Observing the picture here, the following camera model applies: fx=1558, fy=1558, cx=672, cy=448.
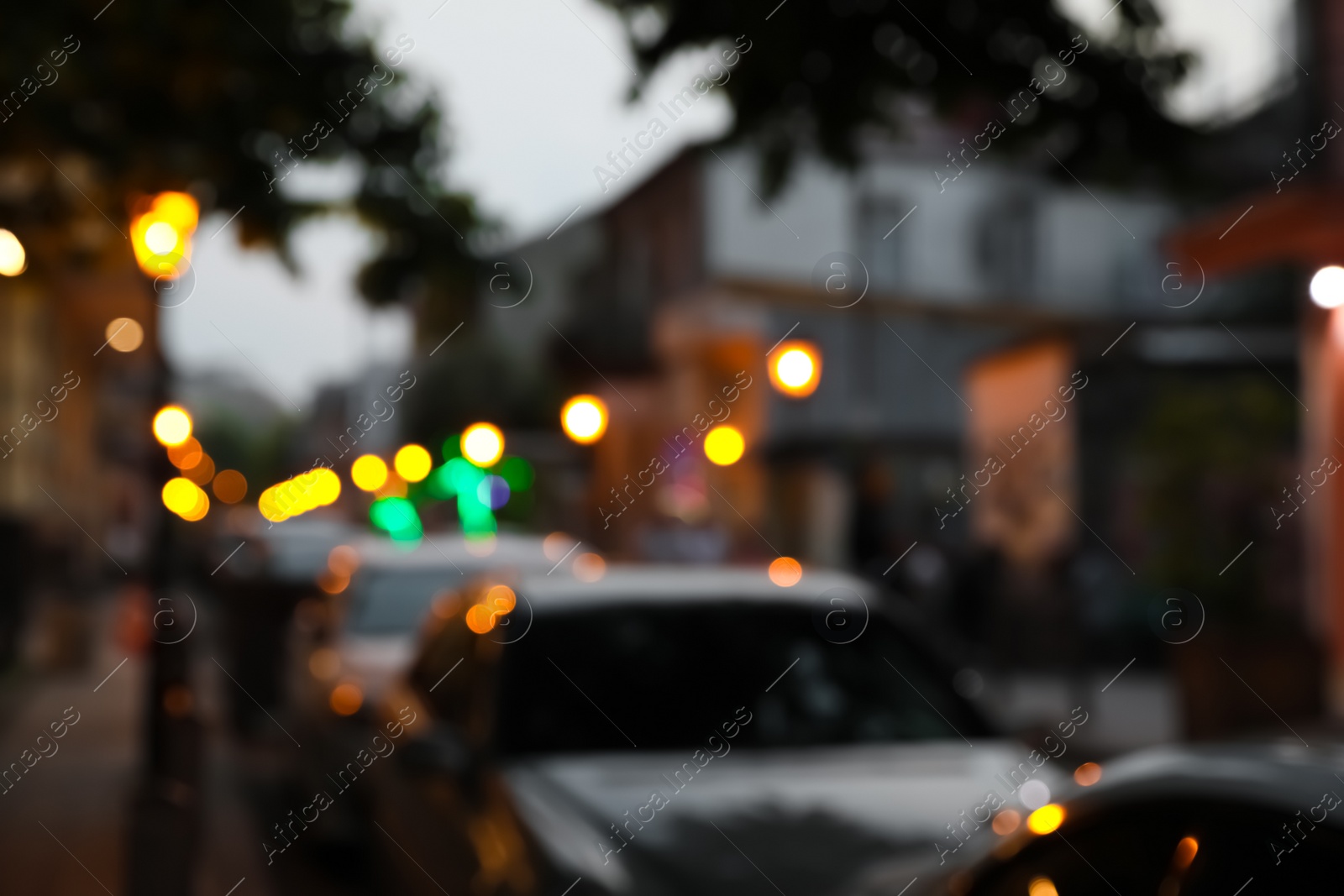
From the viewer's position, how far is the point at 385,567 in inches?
384

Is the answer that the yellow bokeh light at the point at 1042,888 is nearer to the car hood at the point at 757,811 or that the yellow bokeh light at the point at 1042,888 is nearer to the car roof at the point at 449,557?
the car hood at the point at 757,811

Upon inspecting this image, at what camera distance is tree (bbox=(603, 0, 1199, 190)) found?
20.2ft

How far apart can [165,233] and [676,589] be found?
12.2ft

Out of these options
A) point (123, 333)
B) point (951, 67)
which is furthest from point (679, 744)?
point (123, 333)

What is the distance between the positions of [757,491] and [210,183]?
71.4ft

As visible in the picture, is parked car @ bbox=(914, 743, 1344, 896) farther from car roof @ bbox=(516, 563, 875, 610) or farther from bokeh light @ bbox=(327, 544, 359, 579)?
bokeh light @ bbox=(327, 544, 359, 579)

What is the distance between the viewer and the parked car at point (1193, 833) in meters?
2.31

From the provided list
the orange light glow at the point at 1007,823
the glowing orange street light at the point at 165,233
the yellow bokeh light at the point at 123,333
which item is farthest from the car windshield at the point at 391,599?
the yellow bokeh light at the point at 123,333

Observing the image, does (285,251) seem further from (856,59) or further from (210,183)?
(856,59)

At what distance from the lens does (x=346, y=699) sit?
7.77 m

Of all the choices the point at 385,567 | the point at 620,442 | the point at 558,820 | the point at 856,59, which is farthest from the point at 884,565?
the point at 620,442

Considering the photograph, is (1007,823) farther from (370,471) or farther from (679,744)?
(370,471)

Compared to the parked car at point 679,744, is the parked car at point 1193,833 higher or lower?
higher

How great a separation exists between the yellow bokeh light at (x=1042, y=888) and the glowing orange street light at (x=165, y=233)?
600cm
